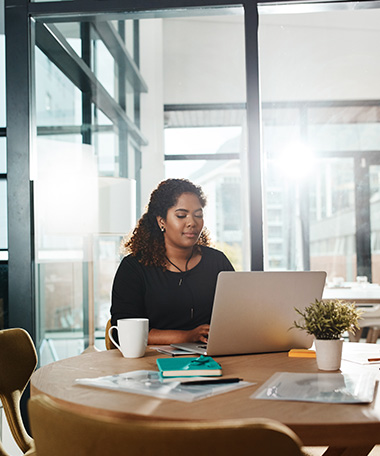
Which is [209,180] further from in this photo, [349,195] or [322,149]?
[349,195]

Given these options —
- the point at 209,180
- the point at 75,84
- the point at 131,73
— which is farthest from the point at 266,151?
the point at 75,84

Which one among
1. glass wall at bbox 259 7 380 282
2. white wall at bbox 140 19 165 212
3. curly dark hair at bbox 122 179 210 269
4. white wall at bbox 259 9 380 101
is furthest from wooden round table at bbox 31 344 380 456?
white wall at bbox 259 9 380 101

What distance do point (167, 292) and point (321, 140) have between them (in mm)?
2080

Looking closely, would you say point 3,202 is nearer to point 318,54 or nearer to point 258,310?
point 258,310

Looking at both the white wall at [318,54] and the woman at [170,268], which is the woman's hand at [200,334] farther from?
the white wall at [318,54]

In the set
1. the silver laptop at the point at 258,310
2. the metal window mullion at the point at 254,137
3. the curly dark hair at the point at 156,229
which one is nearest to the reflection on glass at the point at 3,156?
the curly dark hair at the point at 156,229

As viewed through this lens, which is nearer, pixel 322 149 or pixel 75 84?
pixel 75 84

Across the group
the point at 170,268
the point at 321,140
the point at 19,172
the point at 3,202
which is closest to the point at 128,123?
the point at 19,172

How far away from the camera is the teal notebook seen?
60.7 inches

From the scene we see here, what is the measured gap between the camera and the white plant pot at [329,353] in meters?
1.70

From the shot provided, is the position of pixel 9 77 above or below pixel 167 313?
above

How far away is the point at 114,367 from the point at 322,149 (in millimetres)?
2860

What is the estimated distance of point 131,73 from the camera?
3.63 meters

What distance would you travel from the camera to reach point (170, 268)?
2.71 metres
